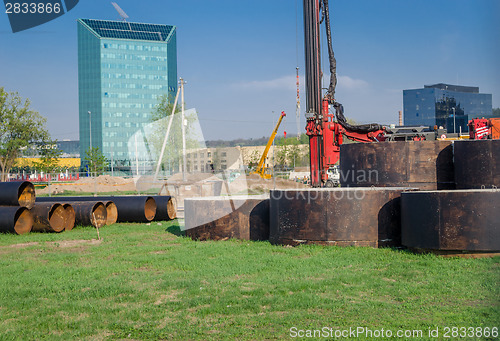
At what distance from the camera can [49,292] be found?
25.0 feet

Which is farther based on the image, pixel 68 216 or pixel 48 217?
pixel 68 216

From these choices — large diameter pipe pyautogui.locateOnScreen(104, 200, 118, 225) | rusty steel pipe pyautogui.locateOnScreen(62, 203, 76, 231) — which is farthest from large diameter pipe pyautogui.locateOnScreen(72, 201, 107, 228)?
large diameter pipe pyautogui.locateOnScreen(104, 200, 118, 225)

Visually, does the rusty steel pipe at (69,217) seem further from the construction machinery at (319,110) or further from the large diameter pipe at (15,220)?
the construction machinery at (319,110)

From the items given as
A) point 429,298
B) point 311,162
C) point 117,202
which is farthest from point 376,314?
point 311,162

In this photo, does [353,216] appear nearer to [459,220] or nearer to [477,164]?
[459,220]

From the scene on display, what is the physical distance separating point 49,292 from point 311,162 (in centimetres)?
1842

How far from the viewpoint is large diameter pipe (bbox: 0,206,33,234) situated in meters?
15.5

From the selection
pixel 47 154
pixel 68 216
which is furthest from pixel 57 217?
pixel 47 154

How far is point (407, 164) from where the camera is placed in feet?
39.8

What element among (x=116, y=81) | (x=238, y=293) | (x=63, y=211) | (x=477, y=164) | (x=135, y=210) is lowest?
(x=238, y=293)

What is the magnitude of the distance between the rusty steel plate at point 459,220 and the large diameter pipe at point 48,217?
11.7 meters

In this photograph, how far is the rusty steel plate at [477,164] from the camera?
10336 mm

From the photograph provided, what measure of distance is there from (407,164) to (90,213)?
10.7 meters

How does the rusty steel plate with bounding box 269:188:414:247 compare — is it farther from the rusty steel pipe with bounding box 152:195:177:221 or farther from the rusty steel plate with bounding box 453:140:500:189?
the rusty steel pipe with bounding box 152:195:177:221
